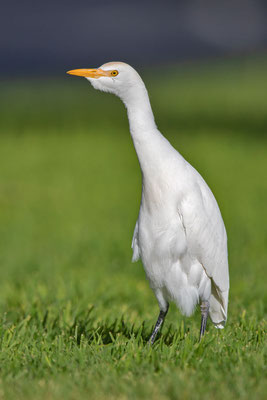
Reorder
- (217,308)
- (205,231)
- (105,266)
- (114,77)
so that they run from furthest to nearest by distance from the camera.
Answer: (105,266)
(217,308)
(205,231)
(114,77)

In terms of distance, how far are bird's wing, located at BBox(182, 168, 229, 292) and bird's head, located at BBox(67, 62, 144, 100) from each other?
0.71 meters

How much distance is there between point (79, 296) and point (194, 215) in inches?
96.9

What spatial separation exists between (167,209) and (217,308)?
3.32 ft

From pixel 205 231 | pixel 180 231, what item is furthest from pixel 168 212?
pixel 205 231

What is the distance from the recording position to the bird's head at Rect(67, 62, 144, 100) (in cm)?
388

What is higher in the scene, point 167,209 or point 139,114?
point 139,114

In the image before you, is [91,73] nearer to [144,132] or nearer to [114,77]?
[114,77]

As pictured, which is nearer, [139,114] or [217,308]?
[139,114]

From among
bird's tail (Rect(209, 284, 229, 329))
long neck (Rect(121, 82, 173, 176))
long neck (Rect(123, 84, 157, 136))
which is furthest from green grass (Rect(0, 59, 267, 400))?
long neck (Rect(123, 84, 157, 136))

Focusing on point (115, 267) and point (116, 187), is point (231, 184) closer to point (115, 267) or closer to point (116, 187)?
point (116, 187)

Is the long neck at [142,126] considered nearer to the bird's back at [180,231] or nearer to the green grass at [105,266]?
the bird's back at [180,231]

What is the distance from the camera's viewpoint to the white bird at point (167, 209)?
12.8 ft

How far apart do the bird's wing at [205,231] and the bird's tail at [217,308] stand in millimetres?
164

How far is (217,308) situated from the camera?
177 inches
